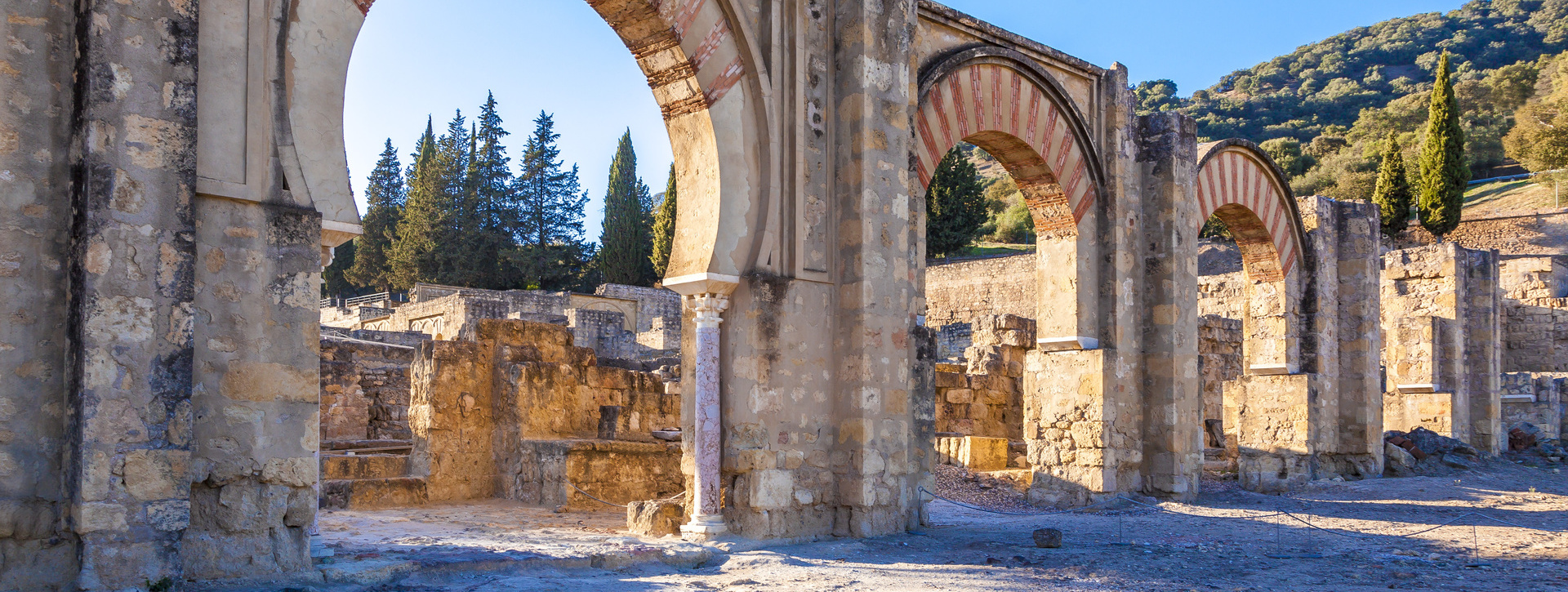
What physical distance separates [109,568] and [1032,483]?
21.5 feet

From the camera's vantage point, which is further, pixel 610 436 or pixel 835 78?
pixel 610 436

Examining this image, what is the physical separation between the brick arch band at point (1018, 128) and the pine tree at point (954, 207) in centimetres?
2115

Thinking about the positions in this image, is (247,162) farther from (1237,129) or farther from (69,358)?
(1237,129)

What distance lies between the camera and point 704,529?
5.75m

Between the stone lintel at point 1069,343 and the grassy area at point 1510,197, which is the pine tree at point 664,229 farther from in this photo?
the grassy area at point 1510,197

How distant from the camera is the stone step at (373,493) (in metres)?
7.51

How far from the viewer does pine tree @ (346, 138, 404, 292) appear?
33531 mm

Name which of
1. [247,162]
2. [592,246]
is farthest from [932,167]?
[592,246]

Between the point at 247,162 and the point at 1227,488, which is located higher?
the point at 247,162

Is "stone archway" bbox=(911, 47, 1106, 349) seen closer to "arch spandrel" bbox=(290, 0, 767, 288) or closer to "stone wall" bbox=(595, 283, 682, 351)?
"arch spandrel" bbox=(290, 0, 767, 288)

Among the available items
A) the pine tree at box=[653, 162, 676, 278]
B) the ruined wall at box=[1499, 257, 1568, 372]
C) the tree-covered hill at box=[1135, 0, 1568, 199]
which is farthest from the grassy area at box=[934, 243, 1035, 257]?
the ruined wall at box=[1499, 257, 1568, 372]

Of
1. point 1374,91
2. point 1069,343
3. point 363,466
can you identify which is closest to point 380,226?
point 363,466

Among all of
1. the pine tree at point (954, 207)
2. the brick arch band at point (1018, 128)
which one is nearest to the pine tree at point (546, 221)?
the pine tree at point (954, 207)

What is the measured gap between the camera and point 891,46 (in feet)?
21.7
